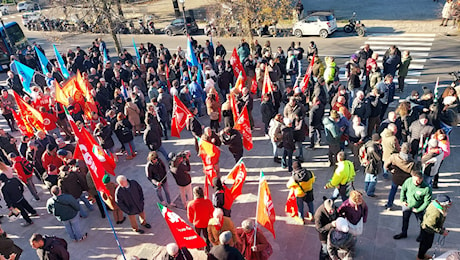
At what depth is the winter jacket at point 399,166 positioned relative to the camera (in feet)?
25.9

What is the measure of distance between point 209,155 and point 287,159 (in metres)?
2.69

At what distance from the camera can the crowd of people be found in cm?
681

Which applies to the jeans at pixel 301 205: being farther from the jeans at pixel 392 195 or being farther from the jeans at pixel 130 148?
the jeans at pixel 130 148

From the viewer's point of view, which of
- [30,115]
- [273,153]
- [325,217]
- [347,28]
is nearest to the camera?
[325,217]

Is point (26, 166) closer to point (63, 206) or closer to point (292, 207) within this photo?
point (63, 206)

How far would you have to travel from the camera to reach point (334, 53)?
20.8 metres

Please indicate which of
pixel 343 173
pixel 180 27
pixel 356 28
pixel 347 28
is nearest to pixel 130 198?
pixel 343 173

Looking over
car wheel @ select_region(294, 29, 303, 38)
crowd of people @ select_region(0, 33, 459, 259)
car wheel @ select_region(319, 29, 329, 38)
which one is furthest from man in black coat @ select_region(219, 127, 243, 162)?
car wheel @ select_region(294, 29, 303, 38)

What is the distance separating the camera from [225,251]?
6.12 metres

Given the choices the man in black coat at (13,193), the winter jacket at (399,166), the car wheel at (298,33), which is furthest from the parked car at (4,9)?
the winter jacket at (399,166)

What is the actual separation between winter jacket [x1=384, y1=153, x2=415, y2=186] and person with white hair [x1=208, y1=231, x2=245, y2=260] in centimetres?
416

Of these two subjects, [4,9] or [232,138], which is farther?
A: [4,9]

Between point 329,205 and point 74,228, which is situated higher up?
point 329,205

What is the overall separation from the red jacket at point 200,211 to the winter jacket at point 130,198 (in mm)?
1481
